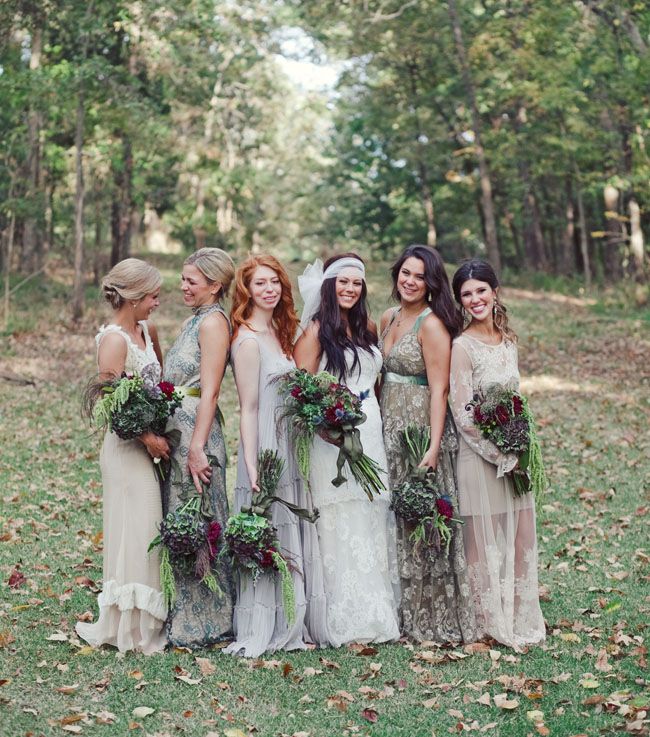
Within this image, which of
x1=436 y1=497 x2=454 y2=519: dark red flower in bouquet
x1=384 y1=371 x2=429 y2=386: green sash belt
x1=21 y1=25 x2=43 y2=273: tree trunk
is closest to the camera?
x1=436 y1=497 x2=454 y2=519: dark red flower in bouquet

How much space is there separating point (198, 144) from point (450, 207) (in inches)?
414

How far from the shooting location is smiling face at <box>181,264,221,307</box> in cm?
638

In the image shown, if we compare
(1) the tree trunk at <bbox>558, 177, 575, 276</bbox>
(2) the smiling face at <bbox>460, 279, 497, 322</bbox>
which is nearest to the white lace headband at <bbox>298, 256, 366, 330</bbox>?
(2) the smiling face at <bbox>460, 279, 497, 322</bbox>

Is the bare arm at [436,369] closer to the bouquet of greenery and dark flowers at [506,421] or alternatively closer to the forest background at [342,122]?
the bouquet of greenery and dark flowers at [506,421]

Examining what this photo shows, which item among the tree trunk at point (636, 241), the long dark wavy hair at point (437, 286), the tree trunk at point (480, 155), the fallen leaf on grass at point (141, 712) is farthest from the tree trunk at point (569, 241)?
the fallen leaf on grass at point (141, 712)

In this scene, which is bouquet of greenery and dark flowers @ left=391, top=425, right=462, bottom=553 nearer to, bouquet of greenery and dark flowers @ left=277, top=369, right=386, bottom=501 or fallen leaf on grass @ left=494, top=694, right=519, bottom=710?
bouquet of greenery and dark flowers @ left=277, top=369, right=386, bottom=501

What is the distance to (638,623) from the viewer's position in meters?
6.98

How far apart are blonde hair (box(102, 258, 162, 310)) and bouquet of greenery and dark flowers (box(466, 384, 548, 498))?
222 cm

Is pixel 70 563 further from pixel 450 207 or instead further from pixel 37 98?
pixel 450 207

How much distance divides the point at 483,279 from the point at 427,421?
3.30 ft

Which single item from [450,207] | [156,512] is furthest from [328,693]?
[450,207]

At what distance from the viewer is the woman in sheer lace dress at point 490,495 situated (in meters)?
6.41
